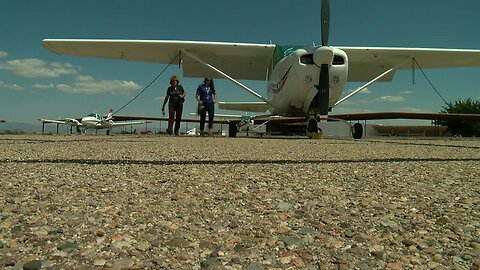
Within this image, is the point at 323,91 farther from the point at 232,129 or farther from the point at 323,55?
the point at 232,129

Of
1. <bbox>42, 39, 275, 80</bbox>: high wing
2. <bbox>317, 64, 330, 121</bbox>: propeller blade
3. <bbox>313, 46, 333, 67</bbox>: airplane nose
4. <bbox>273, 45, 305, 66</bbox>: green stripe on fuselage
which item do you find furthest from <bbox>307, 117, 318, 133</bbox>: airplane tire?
<bbox>42, 39, 275, 80</bbox>: high wing

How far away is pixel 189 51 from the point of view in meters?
13.9

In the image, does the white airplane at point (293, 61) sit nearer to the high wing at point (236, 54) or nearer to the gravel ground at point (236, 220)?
the high wing at point (236, 54)

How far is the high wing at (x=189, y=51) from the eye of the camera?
12484 mm

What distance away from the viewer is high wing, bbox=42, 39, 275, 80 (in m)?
12.5

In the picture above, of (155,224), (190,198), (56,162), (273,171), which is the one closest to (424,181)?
(273,171)

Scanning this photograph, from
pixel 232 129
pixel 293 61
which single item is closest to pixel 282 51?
pixel 293 61

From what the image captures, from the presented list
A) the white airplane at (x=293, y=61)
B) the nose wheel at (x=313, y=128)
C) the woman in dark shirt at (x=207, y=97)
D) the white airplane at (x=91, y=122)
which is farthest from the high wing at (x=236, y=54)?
the white airplane at (x=91, y=122)

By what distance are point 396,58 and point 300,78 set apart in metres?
5.46

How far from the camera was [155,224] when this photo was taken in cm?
189

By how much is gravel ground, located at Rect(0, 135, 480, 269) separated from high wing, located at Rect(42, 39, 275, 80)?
1009 centimetres

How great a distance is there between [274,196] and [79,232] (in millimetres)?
1249

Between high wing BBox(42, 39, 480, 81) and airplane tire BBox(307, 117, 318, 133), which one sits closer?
airplane tire BBox(307, 117, 318, 133)

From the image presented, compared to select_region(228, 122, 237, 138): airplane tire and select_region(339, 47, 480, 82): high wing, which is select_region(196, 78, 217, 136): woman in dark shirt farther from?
select_region(339, 47, 480, 82): high wing
